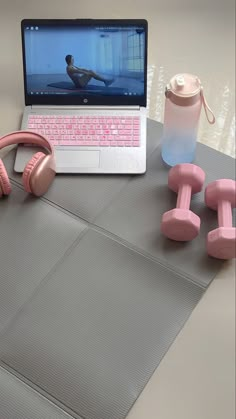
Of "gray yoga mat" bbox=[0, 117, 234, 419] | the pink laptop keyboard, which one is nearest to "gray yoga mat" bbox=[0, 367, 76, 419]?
"gray yoga mat" bbox=[0, 117, 234, 419]

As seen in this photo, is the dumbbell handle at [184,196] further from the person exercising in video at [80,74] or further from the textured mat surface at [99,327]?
the person exercising in video at [80,74]

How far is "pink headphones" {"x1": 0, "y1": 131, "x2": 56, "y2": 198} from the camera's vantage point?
111 centimetres

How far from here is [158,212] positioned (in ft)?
3.67

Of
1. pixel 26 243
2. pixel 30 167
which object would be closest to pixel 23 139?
pixel 30 167

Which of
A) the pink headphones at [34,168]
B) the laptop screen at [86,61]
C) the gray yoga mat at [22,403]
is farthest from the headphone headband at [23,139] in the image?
the gray yoga mat at [22,403]

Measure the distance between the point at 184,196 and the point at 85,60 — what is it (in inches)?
13.3

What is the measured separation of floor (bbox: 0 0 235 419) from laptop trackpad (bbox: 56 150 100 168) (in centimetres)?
13

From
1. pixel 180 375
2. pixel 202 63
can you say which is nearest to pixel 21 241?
pixel 180 375

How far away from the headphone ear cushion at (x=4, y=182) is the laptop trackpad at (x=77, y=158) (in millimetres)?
108

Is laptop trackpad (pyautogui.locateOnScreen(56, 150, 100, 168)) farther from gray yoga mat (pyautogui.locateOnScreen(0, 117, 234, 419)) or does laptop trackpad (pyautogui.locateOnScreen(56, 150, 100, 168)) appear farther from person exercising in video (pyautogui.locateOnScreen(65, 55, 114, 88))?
person exercising in video (pyautogui.locateOnScreen(65, 55, 114, 88))

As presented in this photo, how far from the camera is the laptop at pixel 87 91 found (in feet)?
3.87

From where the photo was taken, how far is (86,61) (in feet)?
3.95

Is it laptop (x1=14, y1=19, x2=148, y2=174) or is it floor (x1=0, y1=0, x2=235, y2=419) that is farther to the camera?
laptop (x1=14, y1=19, x2=148, y2=174)

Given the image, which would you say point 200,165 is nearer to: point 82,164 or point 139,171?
point 139,171
